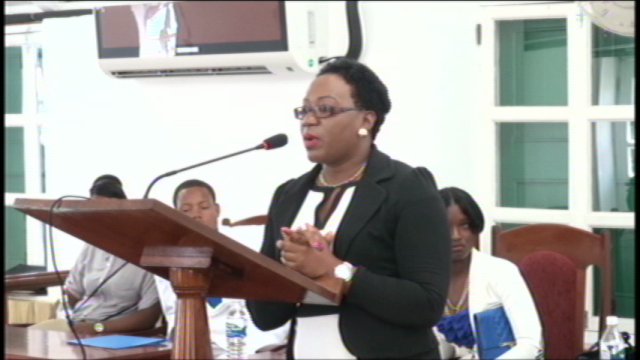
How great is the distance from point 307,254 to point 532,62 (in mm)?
2812

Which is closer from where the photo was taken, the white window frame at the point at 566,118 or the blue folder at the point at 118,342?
the blue folder at the point at 118,342

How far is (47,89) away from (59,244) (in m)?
0.93

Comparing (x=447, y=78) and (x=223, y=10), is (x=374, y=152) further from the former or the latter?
(x=223, y=10)

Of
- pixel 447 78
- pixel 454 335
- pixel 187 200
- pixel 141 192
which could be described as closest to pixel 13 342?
pixel 187 200

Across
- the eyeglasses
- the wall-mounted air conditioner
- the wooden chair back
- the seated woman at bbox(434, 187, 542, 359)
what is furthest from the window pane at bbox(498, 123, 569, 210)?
the eyeglasses

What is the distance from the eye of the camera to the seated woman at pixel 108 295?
386cm

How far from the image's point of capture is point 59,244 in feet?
18.1

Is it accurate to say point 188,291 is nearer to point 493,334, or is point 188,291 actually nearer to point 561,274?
point 493,334

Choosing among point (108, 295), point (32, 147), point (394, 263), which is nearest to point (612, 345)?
point (394, 263)

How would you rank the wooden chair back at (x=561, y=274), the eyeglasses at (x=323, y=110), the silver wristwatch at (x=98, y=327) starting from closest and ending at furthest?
1. the eyeglasses at (x=323, y=110)
2. the wooden chair back at (x=561, y=274)
3. the silver wristwatch at (x=98, y=327)

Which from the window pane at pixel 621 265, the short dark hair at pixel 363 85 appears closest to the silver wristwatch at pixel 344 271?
the short dark hair at pixel 363 85

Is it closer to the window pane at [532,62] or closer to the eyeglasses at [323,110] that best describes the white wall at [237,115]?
the window pane at [532,62]

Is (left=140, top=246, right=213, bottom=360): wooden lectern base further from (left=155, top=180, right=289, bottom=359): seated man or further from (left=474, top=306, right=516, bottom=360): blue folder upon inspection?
(left=474, top=306, right=516, bottom=360): blue folder

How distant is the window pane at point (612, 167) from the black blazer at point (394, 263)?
238 cm
